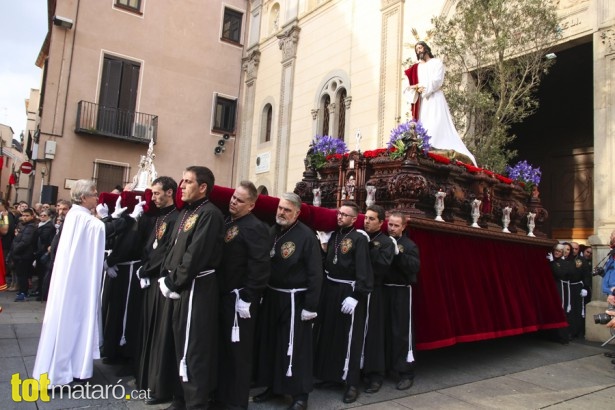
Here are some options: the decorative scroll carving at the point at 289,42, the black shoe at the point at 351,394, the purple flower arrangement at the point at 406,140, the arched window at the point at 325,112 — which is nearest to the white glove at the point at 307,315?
the black shoe at the point at 351,394

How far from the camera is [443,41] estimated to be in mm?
8758

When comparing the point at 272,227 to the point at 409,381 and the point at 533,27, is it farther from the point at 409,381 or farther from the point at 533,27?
the point at 533,27

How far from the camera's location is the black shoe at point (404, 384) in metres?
4.47

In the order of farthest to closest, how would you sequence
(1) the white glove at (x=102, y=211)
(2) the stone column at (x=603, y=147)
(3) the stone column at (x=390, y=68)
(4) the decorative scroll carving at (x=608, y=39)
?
(3) the stone column at (x=390, y=68) → (4) the decorative scroll carving at (x=608, y=39) → (2) the stone column at (x=603, y=147) → (1) the white glove at (x=102, y=211)

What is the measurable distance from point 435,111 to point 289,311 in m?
3.94

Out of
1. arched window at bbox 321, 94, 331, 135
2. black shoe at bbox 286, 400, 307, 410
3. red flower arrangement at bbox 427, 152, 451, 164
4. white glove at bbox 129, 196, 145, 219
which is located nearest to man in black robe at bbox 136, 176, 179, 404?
white glove at bbox 129, 196, 145, 219

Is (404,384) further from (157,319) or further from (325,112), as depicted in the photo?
(325,112)

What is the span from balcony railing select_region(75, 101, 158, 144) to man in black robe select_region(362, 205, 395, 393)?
1321 centimetres

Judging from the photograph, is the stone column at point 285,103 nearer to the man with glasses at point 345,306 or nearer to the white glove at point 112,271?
→ the white glove at point 112,271

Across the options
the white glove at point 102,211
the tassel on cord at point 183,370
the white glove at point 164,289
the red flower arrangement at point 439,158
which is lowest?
the tassel on cord at point 183,370

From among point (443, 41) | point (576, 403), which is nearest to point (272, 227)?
point (576, 403)

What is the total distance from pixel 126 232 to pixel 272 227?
1.41 metres

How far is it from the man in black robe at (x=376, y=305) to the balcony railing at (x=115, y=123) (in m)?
13.2

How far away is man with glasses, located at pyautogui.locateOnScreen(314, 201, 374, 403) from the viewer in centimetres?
414
